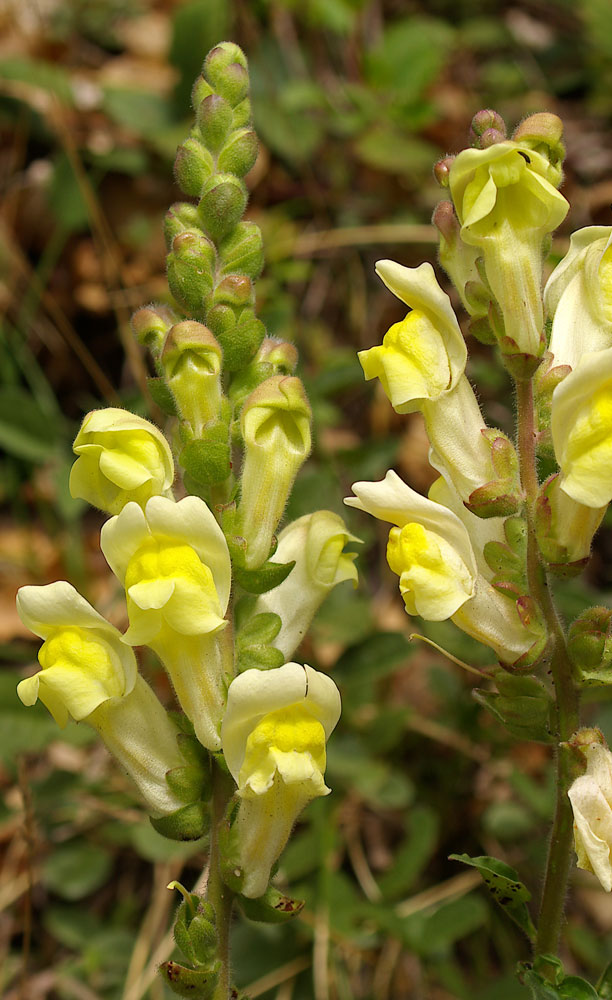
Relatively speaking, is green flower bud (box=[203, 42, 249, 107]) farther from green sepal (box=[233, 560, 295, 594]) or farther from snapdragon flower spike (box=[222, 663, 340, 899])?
snapdragon flower spike (box=[222, 663, 340, 899])

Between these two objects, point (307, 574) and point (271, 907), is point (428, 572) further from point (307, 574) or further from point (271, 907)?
point (271, 907)

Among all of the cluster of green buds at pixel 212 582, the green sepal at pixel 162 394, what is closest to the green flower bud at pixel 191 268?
the cluster of green buds at pixel 212 582

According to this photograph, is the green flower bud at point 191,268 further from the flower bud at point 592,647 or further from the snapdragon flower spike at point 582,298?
the flower bud at point 592,647

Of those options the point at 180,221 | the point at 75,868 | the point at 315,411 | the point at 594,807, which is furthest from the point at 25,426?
the point at 594,807

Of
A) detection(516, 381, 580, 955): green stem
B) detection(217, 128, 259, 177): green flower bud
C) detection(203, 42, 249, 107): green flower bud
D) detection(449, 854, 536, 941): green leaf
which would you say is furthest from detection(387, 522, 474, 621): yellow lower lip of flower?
detection(203, 42, 249, 107): green flower bud

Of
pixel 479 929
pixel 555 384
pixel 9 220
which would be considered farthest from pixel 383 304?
pixel 555 384
